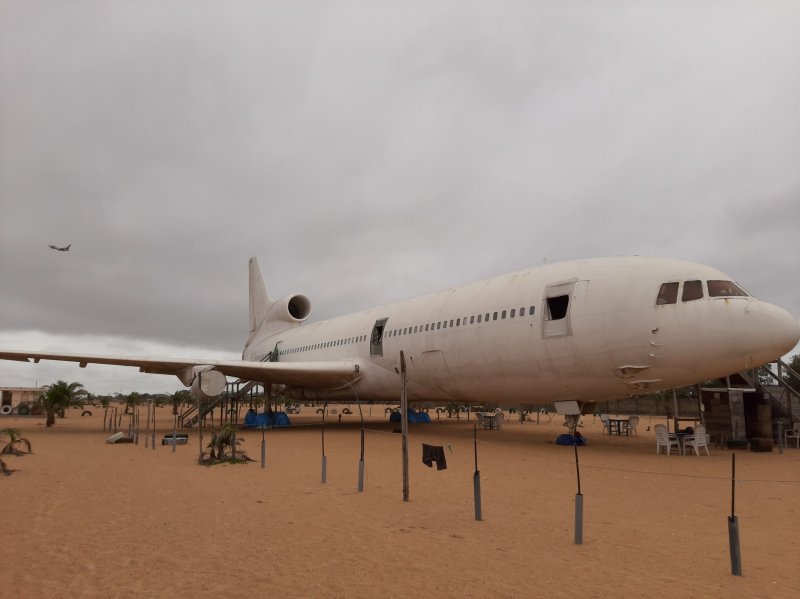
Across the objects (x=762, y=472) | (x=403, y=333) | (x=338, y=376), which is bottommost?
(x=762, y=472)

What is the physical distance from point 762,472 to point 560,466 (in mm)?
4257

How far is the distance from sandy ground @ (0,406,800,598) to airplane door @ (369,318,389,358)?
354 inches

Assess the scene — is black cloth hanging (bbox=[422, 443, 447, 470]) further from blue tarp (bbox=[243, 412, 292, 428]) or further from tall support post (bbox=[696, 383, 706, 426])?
blue tarp (bbox=[243, 412, 292, 428])

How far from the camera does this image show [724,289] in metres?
12.8

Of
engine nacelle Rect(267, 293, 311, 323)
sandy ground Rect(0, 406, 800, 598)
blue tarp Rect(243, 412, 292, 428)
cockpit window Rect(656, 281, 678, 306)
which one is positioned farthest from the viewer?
engine nacelle Rect(267, 293, 311, 323)

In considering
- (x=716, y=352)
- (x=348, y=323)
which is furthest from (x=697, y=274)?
(x=348, y=323)

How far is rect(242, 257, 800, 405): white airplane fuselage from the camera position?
1230cm

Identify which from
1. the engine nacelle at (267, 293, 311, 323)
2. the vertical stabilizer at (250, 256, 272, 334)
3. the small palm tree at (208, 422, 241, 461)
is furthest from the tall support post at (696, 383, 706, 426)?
the vertical stabilizer at (250, 256, 272, 334)

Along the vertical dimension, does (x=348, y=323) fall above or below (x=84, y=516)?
above

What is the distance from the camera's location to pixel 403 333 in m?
20.0

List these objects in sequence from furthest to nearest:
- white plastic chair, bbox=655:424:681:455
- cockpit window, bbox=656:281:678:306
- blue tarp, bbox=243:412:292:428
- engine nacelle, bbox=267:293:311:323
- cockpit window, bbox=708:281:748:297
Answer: engine nacelle, bbox=267:293:311:323 < blue tarp, bbox=243:412:292:428 < white plastic chair, bbox=655:424:681:455 < cockpit window, bbox=656:281:678:306 < cockpit window, bbox=708:281:748:297

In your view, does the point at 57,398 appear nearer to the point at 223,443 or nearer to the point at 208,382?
the point at 208,382

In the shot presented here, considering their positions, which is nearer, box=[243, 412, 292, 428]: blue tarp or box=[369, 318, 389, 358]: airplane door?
box=[369, 318, 389, 358]: airplane door

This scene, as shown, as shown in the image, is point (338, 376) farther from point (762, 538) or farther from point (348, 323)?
point (762, 538)
